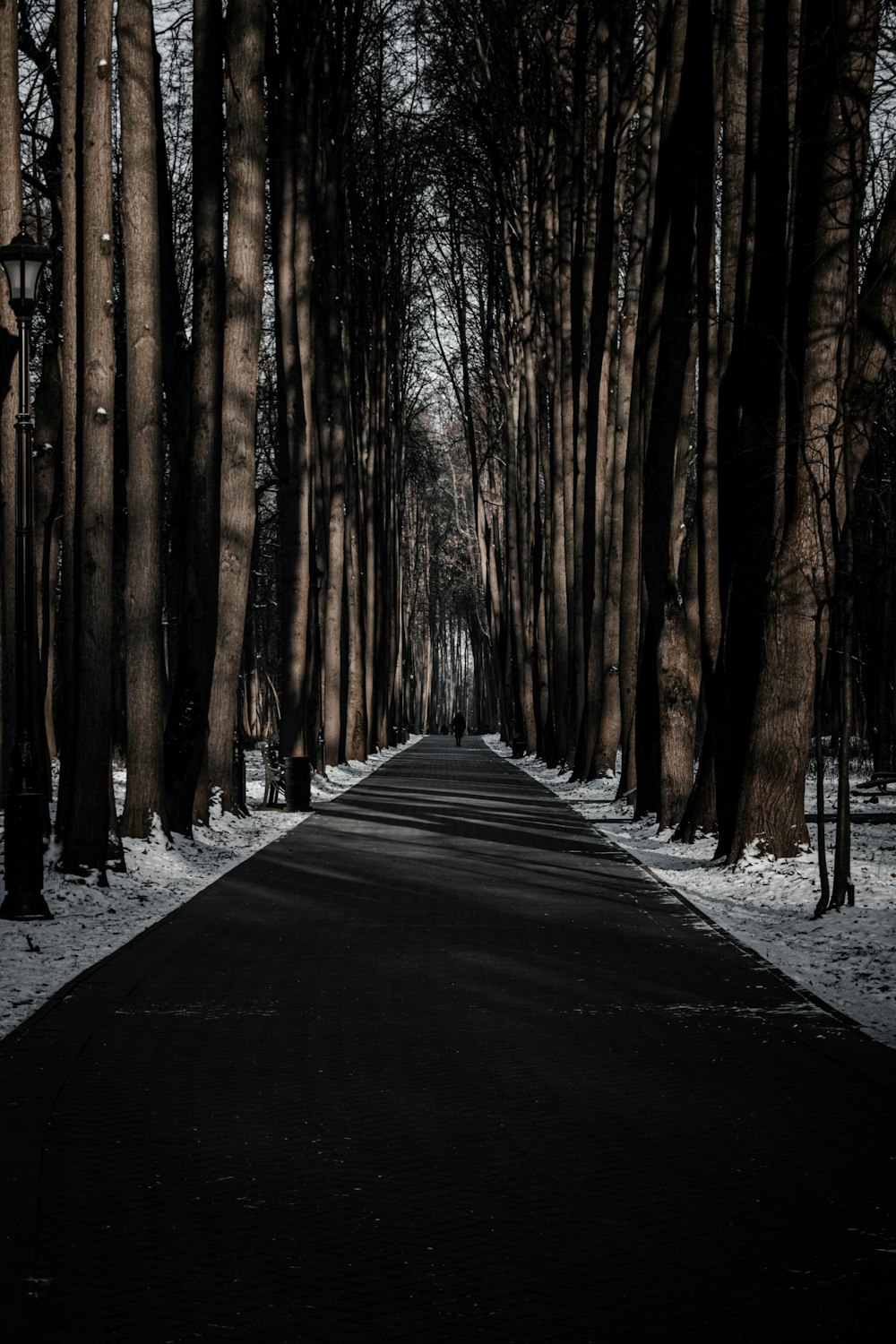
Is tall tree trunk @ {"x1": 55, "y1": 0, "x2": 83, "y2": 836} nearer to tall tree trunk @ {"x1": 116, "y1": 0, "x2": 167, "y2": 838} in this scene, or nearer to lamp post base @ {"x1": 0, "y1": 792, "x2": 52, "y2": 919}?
tall tree trunk @ {"x1": 116, "y1": 0, "x2": 167, "y2": 838}

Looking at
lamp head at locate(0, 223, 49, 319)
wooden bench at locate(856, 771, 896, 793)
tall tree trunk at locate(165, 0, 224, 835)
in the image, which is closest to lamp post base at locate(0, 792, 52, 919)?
lamp head at locate(0, 223, 49, 319)

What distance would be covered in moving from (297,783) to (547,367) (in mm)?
16916

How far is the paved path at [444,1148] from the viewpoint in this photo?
177 inches

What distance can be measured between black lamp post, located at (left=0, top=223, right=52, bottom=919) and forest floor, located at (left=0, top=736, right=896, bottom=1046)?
0.93 ft

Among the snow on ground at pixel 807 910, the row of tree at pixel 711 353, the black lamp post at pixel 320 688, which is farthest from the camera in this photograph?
the black lamp post at pixel 320 688

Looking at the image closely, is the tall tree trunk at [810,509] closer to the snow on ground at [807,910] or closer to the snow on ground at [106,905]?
the snow on ground at [807,910]

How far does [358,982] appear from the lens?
9.77 m

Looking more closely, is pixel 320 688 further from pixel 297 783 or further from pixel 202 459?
pixel 202 459

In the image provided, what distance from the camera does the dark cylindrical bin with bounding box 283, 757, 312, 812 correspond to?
25.0 m

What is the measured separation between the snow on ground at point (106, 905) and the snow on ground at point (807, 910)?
4.34 meters

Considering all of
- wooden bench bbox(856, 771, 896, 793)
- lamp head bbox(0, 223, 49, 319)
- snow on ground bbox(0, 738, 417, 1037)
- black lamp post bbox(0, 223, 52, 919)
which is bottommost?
snow on ground bbox(0, 738, 417, 1037)

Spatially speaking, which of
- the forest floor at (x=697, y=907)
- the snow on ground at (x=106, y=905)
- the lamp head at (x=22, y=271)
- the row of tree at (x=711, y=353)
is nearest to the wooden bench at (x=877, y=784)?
the row of tree at (x=711, y=353)

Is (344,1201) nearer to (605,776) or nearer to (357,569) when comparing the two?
(605,776)

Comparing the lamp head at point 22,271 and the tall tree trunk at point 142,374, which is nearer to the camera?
the lamp head at point 22,271
